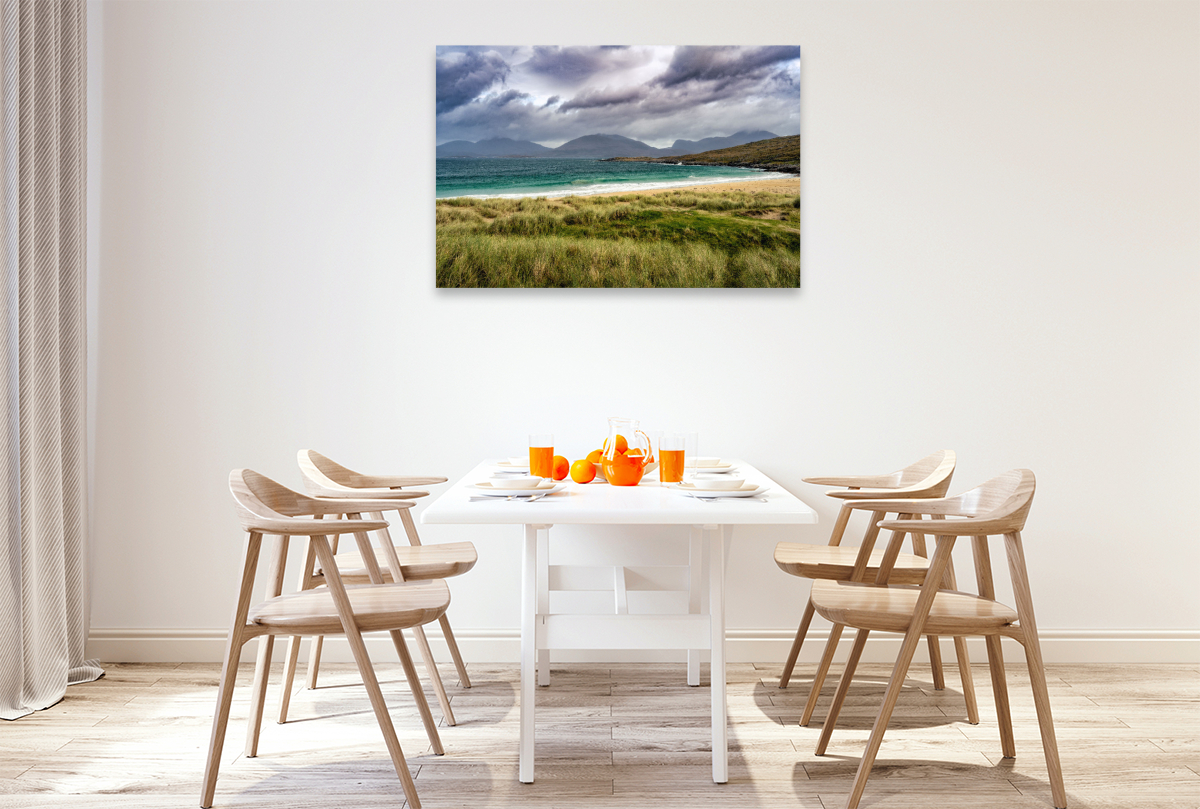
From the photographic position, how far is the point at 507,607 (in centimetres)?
312

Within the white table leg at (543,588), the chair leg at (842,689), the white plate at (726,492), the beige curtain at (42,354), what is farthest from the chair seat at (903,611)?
the beige curtain at (42,354)

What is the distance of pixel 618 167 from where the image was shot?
312 cm

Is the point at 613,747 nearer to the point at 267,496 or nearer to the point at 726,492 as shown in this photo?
the point at 726,492

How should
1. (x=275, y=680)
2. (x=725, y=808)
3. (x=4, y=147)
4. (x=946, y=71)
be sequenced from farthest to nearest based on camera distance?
(x=946, y=71), (x=275, y=680), (x=4, y=147), (x=725, y=808)

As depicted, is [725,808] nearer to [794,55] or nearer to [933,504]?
[933,504]

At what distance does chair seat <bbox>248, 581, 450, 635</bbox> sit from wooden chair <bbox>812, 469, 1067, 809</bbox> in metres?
0.97

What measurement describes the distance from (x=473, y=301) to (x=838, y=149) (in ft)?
4.80

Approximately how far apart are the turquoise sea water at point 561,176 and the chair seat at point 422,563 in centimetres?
131

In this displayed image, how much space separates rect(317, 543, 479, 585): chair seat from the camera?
8.05 ft

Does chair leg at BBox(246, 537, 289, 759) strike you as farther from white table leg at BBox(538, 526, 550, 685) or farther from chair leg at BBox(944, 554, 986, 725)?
chair leg at BBox(944, 554, 986, 725)

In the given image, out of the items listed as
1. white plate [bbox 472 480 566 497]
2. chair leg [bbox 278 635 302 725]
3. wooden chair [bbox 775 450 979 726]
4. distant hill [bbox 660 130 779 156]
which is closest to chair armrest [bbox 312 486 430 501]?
white plate [bbox 472 480 566 497]

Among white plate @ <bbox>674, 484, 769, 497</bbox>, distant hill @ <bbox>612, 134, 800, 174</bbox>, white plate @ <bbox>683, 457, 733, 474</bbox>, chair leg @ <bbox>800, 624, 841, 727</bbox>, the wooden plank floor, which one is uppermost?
distant hill @ <bbox>612, 134, 800, 174</bbox>

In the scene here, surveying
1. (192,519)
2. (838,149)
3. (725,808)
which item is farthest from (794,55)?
(192,519)

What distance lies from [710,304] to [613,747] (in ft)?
5.22
